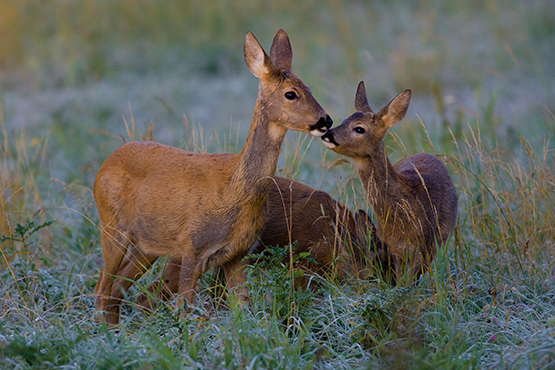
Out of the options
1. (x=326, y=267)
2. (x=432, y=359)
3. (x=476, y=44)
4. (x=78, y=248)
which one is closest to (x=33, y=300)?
(x=78, y=248)

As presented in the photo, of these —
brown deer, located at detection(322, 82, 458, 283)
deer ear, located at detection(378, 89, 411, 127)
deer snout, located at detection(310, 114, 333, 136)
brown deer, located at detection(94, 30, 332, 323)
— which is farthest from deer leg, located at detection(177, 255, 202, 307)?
deer ear, located at detection(378, 89, 411, 127)

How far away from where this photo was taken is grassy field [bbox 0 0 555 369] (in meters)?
3.56

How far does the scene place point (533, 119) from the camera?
8.91 meters

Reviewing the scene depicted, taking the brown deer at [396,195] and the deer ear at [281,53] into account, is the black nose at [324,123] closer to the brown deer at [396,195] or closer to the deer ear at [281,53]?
the brown deer at [396,195]

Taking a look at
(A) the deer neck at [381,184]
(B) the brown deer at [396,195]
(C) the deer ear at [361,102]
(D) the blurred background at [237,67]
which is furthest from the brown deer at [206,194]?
(D) the blurred background at [237,67]

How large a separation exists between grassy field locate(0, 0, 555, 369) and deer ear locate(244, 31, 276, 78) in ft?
2.94

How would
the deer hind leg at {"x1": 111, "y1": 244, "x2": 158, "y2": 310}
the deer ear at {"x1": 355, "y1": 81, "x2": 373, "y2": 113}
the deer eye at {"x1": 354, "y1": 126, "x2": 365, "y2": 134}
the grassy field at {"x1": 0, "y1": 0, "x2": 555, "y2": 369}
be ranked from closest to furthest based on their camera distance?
1. the grassy field at {"x1": 0, "y1": 0, "x2": 555, "y2": 369}
2. the deer eye at {"x1": 354, "y1": 126, "x2": 365, "y2": 134}
3. the deer hind leg at {"x1": 111, "y1": 244, "x2": 158, "y2": 310}
4. the deer ear at {"x1": 355, "y1": 81, "x2": 373, "y2": 113}

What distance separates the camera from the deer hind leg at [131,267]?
16.2 ft

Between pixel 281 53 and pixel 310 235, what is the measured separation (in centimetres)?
134

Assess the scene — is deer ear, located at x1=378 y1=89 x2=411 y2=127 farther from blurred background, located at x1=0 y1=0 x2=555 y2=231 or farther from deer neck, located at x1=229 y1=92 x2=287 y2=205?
blurred background, located at x1=0 y1=0 x2=555 y2=231

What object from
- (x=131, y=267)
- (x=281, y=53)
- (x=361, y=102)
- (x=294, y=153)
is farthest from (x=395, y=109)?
(x=131, y=267)

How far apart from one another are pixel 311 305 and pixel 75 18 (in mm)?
11841

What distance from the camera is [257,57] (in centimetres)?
446

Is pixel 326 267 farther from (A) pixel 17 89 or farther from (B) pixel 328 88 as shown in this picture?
(A) pixel 17 89
